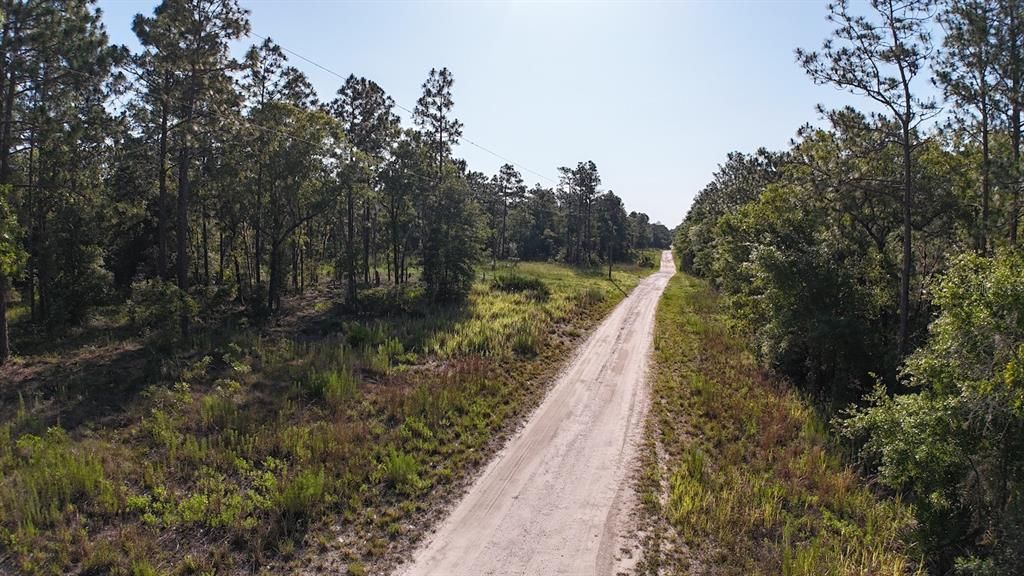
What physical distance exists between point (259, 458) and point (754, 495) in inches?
381

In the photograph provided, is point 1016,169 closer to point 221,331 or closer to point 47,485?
point 47,485

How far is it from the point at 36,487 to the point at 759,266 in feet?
61.8

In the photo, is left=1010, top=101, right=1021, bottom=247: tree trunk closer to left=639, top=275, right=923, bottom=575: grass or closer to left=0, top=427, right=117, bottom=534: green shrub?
left=639, top=275, right=923, bottom=575: grass

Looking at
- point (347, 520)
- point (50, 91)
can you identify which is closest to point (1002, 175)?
point (347, 520)

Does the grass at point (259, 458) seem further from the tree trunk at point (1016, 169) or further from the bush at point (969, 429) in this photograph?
the tree trunk at point (1016, 169)

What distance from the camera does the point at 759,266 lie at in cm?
1706

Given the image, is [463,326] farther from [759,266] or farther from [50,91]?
[50,91]

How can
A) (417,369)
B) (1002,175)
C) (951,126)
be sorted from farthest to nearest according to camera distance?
(417,369), (951,126), (1002,175)

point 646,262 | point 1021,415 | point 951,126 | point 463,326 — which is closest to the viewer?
point 1021,415

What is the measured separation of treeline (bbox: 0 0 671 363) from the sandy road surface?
13612mm

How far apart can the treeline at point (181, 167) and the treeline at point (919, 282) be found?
1800cm

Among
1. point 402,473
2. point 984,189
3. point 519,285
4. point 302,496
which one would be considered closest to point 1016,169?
point 984,189

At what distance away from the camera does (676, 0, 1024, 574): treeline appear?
8172 millimetres

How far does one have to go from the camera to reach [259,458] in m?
10.3
